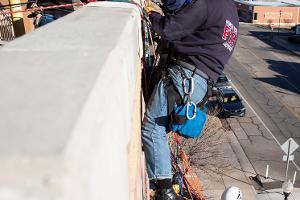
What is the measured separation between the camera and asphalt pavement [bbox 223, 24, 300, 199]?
82.3 feet

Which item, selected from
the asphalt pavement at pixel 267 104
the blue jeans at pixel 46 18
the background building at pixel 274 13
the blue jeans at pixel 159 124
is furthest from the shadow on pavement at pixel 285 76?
the blue jeans at pixel 159 124

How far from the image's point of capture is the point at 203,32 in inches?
149

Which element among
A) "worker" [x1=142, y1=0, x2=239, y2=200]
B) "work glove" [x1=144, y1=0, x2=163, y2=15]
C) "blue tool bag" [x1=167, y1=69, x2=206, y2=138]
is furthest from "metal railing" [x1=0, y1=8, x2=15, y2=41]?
"blue tool bag" [x1=167, y1=69, x2=206, y2=138]

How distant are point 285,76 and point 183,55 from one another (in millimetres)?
40420

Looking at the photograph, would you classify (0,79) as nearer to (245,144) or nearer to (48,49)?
(48,49)

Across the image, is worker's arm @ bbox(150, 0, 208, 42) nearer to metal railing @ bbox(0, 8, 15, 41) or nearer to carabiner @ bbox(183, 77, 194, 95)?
carabiner @ bbox(183, 77, 194, 95)

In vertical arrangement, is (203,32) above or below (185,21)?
below

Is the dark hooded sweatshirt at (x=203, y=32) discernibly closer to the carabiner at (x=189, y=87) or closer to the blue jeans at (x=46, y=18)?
the carabiner at (x=189, y=87)

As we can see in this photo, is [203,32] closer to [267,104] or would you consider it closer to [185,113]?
[185,113]

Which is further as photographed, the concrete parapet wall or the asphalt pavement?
the asphalt pavement

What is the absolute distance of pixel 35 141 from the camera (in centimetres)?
75

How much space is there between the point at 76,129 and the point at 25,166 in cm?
14

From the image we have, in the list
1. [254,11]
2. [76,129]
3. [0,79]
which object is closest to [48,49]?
[0,79]

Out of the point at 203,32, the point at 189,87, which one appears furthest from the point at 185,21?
the point at 189,87
